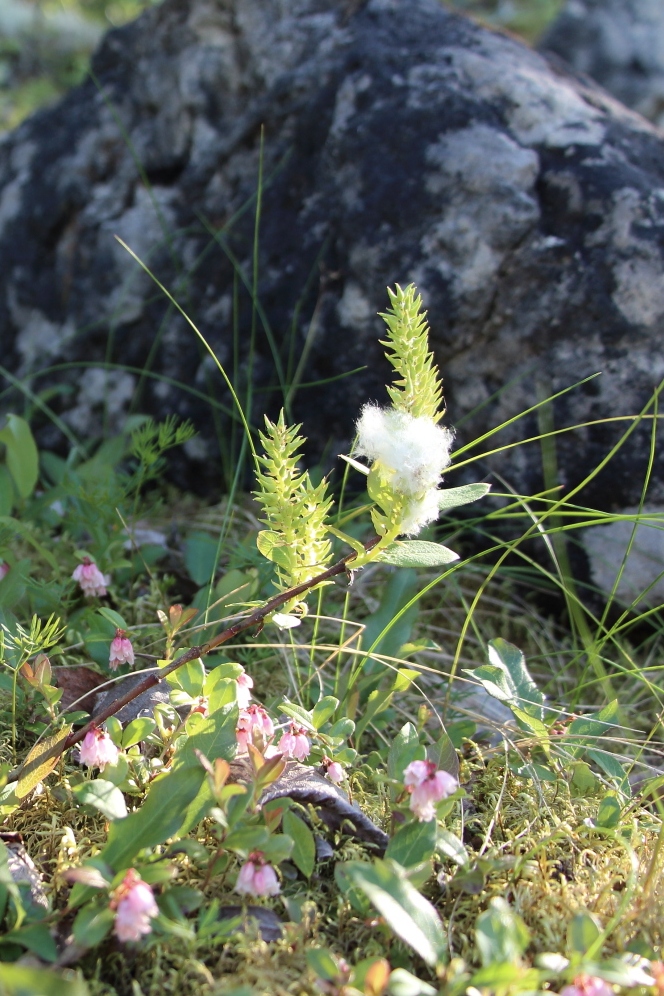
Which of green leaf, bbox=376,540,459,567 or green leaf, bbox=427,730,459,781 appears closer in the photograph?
green leaf, bbox=376,540,459,567

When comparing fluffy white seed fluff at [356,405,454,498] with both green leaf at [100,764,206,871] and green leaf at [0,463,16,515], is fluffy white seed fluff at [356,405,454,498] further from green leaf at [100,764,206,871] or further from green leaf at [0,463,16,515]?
green leaf at [0,463,16,515]

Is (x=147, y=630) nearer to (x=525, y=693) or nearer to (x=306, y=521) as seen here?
(x=306, y=521)

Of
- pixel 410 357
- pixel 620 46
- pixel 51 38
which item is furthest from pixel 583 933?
pixel 51 38

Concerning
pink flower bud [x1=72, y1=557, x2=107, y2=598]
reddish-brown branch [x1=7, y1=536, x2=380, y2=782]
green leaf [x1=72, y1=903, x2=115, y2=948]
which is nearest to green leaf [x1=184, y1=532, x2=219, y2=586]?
pink flower bud [x1=72, y1=557, x2=107, y2=598]

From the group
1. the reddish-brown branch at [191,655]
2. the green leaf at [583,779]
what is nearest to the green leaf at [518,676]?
the green leaf at [583,779]

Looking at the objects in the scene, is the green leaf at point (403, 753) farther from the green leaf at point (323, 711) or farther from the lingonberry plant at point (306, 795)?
the green leaf at point (323, 711)

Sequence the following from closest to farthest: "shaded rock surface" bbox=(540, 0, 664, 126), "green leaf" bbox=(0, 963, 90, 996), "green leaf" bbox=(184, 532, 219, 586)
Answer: "green leaf" bbox=(0, 963, 90, 996)
"green leaf" bbox=(184, 532, 219, 586)
"shaded rock surface" bbox=(540, 0, 664, 126)

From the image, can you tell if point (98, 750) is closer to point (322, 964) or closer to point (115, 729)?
point (115, 729)
